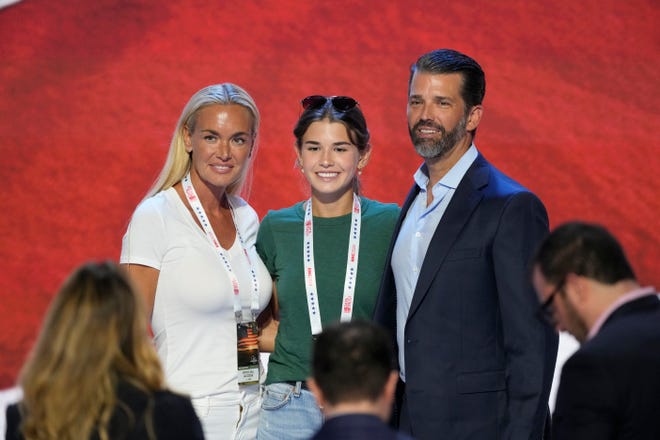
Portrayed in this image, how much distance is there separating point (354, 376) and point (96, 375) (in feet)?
1.68

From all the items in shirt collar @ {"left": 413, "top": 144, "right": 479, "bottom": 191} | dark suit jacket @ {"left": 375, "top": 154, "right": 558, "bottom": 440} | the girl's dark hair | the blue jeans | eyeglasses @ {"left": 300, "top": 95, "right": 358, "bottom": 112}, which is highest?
eyeglasses @ {"left": 300, "top": 95, "right": 358, "bottom": 112}

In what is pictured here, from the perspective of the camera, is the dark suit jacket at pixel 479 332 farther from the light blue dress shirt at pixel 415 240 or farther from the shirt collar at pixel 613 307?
the shirt collar at pixel 613 307

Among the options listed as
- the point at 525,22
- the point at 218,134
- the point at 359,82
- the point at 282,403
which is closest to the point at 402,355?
the point at 282,403

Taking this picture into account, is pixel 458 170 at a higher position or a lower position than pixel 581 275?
higher

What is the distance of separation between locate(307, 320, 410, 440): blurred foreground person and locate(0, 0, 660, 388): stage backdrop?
3.23 metres

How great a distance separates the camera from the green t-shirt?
3367mm

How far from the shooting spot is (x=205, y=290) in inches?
132

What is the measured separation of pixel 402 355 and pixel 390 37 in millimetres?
2509

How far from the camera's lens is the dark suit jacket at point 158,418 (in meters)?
2.03

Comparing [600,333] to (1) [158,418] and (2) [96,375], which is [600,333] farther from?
(2) [96,375]

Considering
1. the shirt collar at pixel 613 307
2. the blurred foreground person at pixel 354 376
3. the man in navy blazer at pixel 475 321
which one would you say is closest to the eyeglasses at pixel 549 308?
the shirt collar at pixel 613 307

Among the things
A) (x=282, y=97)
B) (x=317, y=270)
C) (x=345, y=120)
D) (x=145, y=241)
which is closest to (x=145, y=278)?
(x=145, y=241)

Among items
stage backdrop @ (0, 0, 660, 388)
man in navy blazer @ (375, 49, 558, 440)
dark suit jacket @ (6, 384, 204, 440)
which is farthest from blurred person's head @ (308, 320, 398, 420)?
stage backdrop @ (0, 0, 660, 388)

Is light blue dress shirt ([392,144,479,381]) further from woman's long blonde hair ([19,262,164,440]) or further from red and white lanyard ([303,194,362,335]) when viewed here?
woman's long blonde hair ([19,262,164,440])
